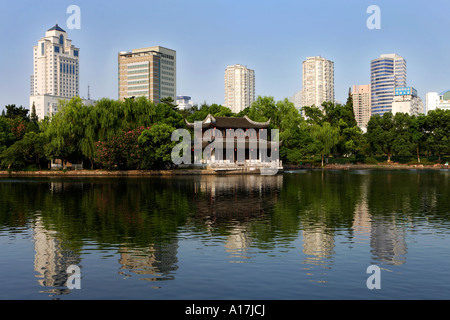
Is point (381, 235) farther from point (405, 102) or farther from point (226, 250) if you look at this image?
point (405, 102)

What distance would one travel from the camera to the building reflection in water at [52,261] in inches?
400

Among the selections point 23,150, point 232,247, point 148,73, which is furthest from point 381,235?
point 148,73

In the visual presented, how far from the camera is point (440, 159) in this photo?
88062mm

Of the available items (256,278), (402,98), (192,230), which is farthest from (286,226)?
(402,98)

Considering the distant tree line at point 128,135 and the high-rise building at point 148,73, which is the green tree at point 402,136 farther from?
the high-rise building at point 148,73

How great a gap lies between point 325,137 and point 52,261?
7242 cm

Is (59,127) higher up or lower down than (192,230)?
higher up

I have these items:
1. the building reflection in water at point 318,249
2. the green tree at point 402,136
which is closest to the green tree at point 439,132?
the green tree at point 402,136

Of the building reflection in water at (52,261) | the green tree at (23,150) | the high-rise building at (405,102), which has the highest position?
the high-rise building at (405,102)

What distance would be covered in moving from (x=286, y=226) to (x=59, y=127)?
Result: 45540 millimetres

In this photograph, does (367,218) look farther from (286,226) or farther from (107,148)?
(107,148)

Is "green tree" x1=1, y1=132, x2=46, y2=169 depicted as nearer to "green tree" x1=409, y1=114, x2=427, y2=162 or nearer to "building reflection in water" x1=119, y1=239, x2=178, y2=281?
"building reflection in water" x1=119, y1=239, x2=178, y2=281

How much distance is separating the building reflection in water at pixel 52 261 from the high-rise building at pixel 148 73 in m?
157

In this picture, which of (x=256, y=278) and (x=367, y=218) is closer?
(x=256, y=278)
